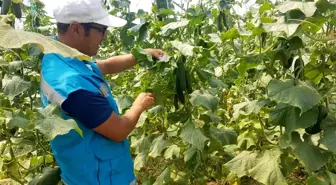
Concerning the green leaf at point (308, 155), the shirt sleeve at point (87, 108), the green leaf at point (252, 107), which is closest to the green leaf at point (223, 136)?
the green leaf at point (252, 107)

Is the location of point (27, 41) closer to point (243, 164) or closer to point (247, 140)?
point (243, 164)

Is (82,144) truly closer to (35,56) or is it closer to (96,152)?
(96,152)

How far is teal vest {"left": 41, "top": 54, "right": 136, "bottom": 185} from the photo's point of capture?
162 cm

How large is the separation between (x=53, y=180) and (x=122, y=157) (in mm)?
365

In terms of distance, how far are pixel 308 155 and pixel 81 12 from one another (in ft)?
3.39

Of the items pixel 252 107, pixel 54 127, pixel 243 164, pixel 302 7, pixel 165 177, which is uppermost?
pixel 302 7

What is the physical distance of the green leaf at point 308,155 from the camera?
1.49m

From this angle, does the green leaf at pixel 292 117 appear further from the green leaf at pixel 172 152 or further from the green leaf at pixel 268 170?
the green leaf at pixel 172 152

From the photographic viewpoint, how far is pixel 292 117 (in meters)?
1.50

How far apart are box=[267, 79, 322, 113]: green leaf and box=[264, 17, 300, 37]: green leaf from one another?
214 millimetres

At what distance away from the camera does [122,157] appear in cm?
188

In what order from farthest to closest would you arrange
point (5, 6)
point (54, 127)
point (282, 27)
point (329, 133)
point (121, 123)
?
point (5, 6)
point (121, 123)
point (329, 133)
point (282, 27)
point (54, 127)

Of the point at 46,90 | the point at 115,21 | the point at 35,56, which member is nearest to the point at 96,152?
the point at 46,90

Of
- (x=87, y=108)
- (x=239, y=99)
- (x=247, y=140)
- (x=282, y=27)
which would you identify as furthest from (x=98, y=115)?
(x=239, y=99)
